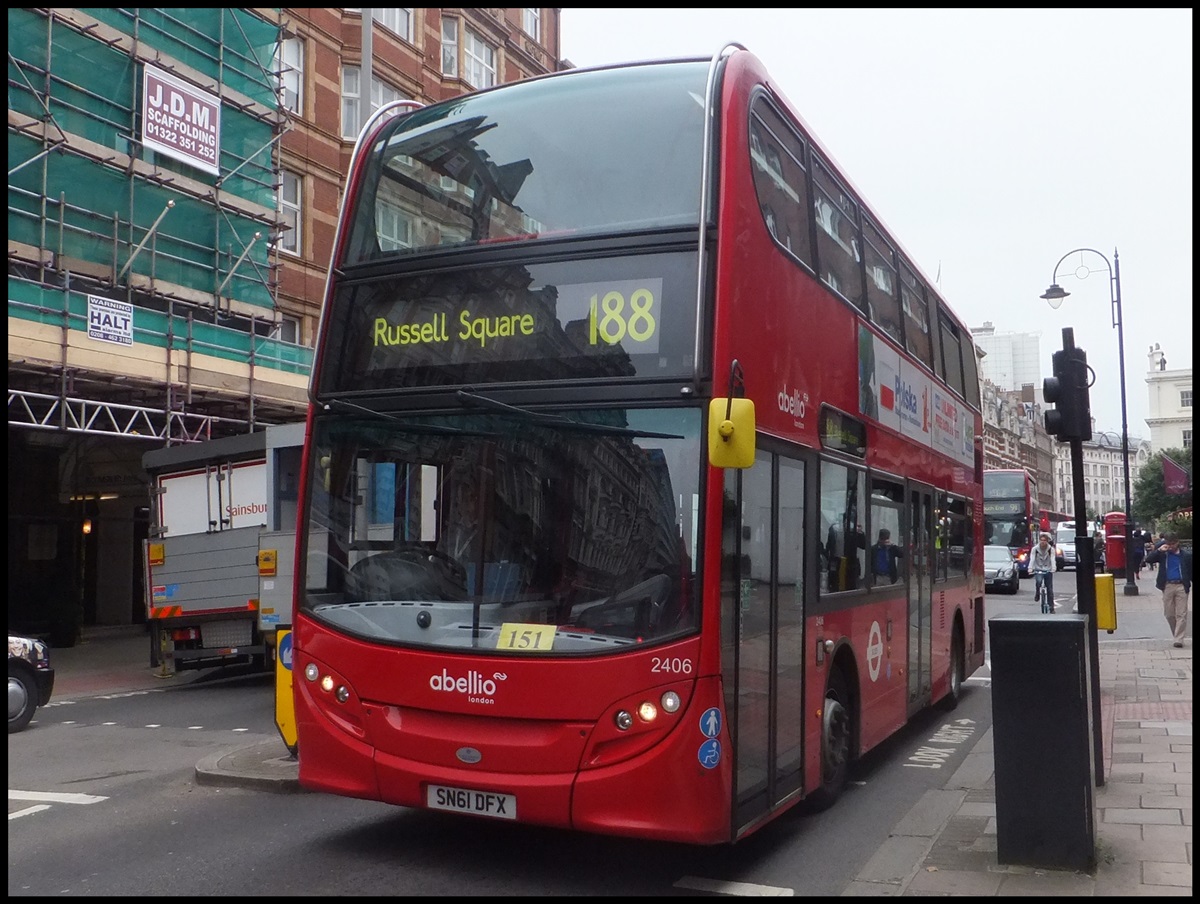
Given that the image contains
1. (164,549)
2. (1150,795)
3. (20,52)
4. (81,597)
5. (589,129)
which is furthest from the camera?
(81,597)

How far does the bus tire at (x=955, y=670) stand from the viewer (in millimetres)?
12438

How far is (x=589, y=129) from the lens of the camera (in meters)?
6.51

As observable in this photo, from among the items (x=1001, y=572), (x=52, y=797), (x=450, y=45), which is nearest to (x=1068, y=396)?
(x=52, y=797)

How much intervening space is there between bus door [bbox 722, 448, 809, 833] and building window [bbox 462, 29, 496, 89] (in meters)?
29.5

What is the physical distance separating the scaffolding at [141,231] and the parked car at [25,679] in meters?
5.91

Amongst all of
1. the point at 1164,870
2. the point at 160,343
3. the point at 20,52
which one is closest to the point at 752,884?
the point at 1164,870

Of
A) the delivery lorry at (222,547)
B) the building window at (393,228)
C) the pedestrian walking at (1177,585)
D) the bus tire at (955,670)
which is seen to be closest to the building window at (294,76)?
the delivery lorry at (222,547)

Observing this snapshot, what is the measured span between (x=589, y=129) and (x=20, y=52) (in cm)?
1599

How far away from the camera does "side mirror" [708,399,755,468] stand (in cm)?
554

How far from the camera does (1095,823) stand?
656 centimetres

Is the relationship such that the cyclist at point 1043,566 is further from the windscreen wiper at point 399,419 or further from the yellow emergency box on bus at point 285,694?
the windscreen wiper at point 399,419

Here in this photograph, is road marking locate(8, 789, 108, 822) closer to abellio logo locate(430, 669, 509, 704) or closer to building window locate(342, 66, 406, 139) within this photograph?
abellio logo locate(430, 669, 509, 704)

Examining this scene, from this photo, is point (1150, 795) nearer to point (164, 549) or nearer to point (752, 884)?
point (752, 884)

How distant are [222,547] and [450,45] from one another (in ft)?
72.9
